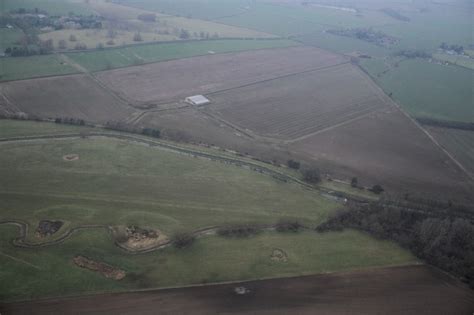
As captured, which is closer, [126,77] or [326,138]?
[326,138]

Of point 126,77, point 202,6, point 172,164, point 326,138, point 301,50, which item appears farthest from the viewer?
point 202,6

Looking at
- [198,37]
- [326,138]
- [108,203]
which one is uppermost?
[198,37]

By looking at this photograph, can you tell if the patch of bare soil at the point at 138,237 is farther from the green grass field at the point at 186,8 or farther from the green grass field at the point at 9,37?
the green grass field at the point at 186,8

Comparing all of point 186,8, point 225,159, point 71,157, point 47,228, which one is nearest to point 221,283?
point 47,228

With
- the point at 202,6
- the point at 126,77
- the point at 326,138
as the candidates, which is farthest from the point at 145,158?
the point at 202,6

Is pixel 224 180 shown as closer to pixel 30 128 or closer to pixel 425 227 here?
pixel 425 227

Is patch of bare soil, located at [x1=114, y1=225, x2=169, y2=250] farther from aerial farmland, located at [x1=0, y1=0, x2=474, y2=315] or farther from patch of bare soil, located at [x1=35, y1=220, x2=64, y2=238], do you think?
patch of bare soil, located at [x1=35, y1=220, x2=64, y2=238]

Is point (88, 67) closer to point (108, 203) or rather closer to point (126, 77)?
point (126, 77)
